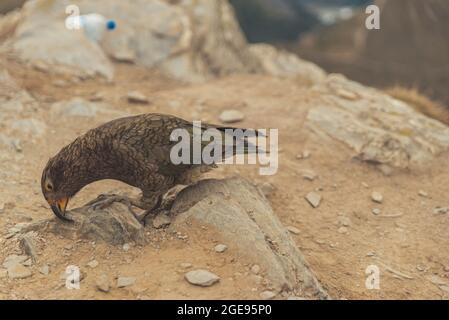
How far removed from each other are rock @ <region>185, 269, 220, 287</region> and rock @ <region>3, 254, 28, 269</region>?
1.86m

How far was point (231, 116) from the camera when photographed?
10336mm

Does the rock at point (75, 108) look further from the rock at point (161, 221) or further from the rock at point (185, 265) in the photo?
the rock at point (185, 265)

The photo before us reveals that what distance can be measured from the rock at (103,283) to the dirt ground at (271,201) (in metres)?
0.07

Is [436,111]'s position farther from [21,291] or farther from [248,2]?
[248,2]

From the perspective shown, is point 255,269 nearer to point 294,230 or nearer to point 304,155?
point 294,230

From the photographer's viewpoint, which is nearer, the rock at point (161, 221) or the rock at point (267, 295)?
the rock at point (267, 295)

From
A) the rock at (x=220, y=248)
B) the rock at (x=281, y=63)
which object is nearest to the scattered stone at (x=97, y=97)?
the rock at (x=220, y=248)

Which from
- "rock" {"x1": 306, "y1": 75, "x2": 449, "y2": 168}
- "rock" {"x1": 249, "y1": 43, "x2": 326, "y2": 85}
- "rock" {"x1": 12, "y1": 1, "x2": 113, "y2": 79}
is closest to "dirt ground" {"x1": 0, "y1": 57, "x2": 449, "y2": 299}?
"rock" {"x1": 306, "y1": 75, "x2": 449, "y2": 168}

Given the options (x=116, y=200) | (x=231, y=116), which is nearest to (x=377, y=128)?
(x=231, y=116)

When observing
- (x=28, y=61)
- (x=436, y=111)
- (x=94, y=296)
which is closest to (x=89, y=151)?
(x=94, y=296)

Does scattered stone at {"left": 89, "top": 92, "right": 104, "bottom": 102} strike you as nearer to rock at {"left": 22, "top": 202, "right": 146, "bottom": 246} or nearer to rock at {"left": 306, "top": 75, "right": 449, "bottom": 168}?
rock at {"left": 306, "top": 75, "right": 449, "bottom": 168}

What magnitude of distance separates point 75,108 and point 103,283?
517 cm

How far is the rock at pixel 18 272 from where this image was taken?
560cm

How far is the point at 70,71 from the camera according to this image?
1122 cm
